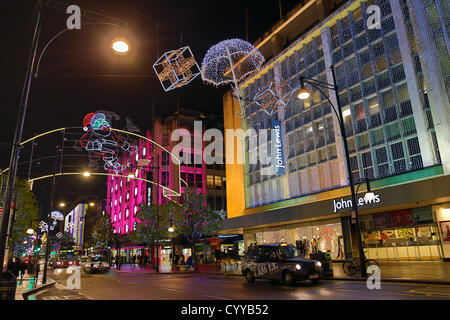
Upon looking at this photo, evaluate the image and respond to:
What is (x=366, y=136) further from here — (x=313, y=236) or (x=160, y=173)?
(x=160, y=173)

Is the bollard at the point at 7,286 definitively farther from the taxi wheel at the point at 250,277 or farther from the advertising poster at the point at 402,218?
the advertising poster at the point at 402,218

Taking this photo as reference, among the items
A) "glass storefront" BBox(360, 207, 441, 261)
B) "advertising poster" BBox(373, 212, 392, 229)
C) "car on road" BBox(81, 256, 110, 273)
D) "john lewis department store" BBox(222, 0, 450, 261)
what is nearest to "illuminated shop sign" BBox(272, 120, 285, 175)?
"john lewis department store" BBox(222, 0, 450, 261)

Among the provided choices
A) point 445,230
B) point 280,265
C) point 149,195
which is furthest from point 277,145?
point 149,195

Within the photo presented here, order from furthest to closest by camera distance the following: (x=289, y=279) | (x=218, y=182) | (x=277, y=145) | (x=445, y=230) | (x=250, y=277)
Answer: (x=218, y=182), (x=277, y=145), (x=445, y=230), (x=250, y=277), (x=289, y=279)

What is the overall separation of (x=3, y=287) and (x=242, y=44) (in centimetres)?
1378

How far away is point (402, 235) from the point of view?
26.5 meters

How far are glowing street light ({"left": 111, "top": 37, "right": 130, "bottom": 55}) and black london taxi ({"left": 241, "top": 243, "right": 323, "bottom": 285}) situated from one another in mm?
11095

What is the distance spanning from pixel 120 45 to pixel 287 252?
11.9 m

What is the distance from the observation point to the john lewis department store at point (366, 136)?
23.6 meters

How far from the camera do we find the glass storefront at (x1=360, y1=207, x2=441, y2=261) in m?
24.7

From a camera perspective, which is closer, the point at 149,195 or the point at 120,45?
the point at 120,45

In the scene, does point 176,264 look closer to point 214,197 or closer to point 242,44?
point 242,44

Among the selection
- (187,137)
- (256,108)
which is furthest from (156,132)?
(256,108)

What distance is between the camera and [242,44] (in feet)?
55.4
